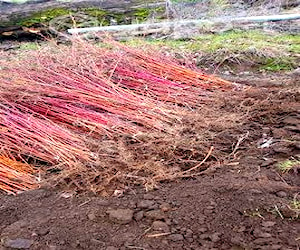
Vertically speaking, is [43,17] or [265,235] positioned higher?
[265,235]

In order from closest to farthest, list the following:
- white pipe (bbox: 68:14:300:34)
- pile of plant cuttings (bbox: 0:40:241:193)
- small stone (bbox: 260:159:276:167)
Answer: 1. small stone (bbox: 260:159:276:167)
2. pile of plant cuttings (bbox: 0:40:241:193)
3. white pipe (bbox: 68:14:300:34)

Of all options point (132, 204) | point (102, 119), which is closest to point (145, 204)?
point (132, 204)

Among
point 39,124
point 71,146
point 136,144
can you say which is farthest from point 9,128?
point 136,144

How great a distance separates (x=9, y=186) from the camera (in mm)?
3035

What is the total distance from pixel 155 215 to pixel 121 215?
155 mm

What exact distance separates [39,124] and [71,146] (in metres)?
0.33

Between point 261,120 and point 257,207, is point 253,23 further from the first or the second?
point 257,207

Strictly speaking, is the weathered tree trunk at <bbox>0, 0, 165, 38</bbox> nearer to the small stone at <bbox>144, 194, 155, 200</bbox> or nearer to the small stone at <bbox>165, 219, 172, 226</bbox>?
the small stone at <bbox>144, 194, 155, 200</bbox>

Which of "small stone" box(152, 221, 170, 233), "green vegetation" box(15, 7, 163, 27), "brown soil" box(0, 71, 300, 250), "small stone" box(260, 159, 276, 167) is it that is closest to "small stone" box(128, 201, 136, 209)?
"brown soil" box(0, 71, 300, 250)

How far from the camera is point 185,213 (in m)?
2.49

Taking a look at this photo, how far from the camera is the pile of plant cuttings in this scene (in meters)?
3.06

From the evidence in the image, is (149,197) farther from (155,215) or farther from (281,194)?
(281,194)

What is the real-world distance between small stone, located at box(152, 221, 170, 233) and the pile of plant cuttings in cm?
39

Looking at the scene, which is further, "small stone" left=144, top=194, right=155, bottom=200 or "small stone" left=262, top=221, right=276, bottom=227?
"small stone" left=144, top=194, right=155, bottom=200
